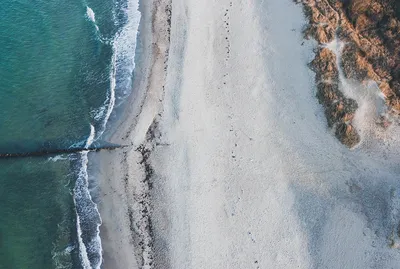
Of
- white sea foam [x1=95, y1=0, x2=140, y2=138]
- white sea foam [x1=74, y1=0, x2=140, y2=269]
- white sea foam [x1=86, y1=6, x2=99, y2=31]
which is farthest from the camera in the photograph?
white sea foam [x1=86, y1=6, x2=99, y2=31]

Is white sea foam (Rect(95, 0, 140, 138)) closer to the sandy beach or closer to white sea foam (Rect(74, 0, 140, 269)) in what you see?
white sea foam (Rect(74, 0, 140, 269))

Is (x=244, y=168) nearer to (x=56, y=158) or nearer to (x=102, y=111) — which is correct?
(x=102, y=111)

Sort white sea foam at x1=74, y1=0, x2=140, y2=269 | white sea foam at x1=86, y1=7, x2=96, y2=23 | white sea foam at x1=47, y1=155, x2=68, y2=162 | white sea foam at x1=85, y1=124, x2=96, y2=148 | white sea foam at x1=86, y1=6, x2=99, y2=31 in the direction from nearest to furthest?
white sea foam at x1=74, y1=0, x2=140, y2=269, white sea foam at x1=47, y1=155, x2=68, y2=162, white sea foam at x1=85, y1=124, x2=96, y2=148, white sea foam at x1=86, y1=6, x2=99, y2=31, white sea foam at x1=86, y1=7, x2=96, y2=23

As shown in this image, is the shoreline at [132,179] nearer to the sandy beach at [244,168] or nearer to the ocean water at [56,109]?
the sandy beach at [244,168]

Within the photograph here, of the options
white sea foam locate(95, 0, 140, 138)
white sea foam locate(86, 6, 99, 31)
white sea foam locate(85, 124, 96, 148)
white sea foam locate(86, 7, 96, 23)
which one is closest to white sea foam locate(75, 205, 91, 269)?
white sea foam locate(85, 124, 96, 148)

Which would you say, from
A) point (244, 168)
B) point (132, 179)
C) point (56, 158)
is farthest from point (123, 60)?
point (244, 168)

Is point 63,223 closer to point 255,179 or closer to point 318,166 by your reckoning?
point 255,179

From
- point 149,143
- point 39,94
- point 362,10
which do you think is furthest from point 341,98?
point 39,94
